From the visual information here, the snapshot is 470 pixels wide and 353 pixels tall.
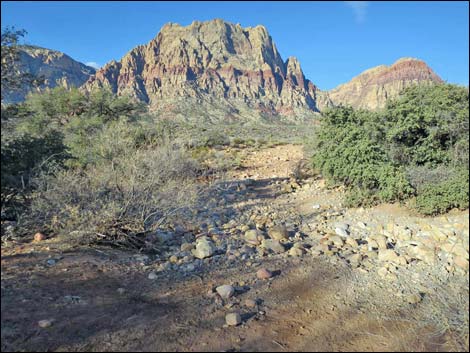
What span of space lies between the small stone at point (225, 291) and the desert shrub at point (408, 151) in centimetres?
398

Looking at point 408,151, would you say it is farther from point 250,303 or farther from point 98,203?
point 98,203

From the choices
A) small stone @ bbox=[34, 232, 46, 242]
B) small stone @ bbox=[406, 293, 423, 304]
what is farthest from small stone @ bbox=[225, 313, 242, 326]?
small stone @ bbox=[34, 232, 46, 242]

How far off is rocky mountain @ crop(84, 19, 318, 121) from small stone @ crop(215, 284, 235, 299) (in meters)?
80.5

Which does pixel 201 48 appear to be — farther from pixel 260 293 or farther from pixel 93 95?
pixel 260 293

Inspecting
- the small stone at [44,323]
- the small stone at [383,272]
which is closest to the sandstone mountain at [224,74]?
the small stone at [383,272]

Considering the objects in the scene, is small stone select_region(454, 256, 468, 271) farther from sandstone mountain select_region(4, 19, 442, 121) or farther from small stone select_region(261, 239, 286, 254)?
sandstone mountain select_region(4, 19, 442, 121)

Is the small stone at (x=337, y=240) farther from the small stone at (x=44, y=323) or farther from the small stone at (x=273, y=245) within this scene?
the small stone at (x=44, y=323)

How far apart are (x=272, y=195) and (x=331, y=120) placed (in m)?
2.88

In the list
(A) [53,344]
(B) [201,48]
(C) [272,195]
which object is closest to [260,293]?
(A) [53,344]

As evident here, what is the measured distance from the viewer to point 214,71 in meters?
112

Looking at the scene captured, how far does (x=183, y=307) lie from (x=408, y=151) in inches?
244

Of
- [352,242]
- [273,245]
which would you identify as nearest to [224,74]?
[352,242]

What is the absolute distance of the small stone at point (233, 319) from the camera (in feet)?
9.82

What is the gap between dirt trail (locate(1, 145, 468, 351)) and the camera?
2.71 meters
